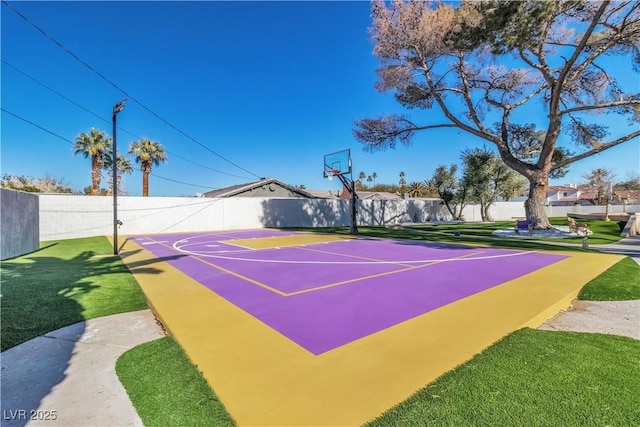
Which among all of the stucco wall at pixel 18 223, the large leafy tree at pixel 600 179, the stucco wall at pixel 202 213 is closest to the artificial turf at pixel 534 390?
the stucco wall at pixel 18 223

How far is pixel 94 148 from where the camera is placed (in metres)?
23.3

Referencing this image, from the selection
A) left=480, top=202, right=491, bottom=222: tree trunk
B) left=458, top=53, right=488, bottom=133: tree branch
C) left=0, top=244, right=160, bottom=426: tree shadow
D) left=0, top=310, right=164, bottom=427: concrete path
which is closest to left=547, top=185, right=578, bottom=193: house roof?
left=480, top=202, right=491, bottom=222: tree trunk

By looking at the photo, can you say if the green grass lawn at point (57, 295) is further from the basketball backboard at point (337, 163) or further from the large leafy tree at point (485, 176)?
the large leafy tree at point (485, 176)

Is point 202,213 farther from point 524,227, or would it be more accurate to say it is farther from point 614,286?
point 614,286

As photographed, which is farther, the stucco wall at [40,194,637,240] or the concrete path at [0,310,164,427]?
the stucco wall at [40,194,637,240]

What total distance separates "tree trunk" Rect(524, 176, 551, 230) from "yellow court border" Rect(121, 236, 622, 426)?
1220cm

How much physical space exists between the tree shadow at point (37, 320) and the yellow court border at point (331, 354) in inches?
40.4

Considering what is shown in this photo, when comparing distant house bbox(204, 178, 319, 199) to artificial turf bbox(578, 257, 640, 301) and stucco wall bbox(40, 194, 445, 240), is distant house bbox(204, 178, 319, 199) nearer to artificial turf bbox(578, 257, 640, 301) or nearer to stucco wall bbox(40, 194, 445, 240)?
stucco wall bbox(40, 194, 445, 240)

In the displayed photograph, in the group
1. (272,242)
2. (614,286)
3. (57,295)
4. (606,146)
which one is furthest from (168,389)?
(606,146)

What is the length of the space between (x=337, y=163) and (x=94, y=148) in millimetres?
19274

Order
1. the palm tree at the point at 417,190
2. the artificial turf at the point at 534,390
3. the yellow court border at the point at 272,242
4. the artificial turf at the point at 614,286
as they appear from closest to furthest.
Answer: the artificial turf at the point at 534,390
the artificial turf at the point at 614,286
the yellow court border at the point at 272,242
the palm tree at the point at 417,190

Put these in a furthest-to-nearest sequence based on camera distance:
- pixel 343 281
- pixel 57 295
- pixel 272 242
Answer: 1. pixel 272 242
2. pixel 343 281
3. pixel 57 295

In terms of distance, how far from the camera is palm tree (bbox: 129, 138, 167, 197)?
26.6 metres

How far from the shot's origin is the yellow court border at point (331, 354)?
2104mm
